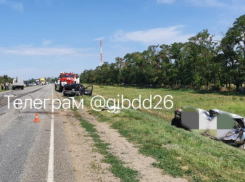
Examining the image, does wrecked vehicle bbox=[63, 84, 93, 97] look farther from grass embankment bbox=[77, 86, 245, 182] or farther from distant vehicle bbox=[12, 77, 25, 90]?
distant vehicle bbox=[12, 77, 25, 90]

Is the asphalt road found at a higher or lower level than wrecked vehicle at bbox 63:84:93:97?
lower

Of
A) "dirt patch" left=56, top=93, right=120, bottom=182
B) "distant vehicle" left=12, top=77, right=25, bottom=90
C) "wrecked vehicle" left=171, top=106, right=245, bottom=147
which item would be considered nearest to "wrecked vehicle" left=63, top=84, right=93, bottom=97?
"wrecked vehicle" left=171, top=106, right=245, bottom=147

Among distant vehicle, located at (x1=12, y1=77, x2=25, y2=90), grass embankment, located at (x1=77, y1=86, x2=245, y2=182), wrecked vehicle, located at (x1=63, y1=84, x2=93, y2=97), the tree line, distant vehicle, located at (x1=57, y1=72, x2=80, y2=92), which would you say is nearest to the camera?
grass embankment, located at (x1=77, y1=86, x2=245, y2=182)

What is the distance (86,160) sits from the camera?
7465 millimetres

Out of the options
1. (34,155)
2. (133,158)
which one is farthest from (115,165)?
(34,155)

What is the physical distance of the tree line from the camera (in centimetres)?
4869

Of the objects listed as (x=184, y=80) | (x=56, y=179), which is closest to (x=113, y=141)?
(x=56, y=179)

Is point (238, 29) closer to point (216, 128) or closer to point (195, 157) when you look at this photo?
point (216, 128)

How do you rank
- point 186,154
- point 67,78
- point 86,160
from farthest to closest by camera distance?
point 67,78
point 186,154
point 86,160

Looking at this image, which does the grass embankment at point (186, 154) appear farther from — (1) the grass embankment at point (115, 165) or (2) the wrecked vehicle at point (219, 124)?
(2) the wrecked vehicle at point (219, 124)

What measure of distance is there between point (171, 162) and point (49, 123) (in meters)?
8.22

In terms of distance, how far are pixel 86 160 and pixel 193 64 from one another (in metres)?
57.3

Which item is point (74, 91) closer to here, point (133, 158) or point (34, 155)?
point (34, 155)

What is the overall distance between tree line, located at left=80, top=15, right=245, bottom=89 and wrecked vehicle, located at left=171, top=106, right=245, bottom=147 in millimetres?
36500
